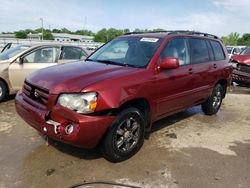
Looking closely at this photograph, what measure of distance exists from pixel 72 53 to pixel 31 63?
139 centimetres

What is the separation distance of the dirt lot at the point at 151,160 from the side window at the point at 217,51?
1.61 m

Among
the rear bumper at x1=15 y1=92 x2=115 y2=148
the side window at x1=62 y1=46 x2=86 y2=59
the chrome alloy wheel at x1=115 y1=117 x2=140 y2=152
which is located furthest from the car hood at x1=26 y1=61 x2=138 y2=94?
the side window at x1=62 y1=46 x2=86 y2=59

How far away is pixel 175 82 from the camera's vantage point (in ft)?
16.3

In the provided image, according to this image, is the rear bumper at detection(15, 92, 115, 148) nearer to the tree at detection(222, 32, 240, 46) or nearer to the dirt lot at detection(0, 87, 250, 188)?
the dirt lot at detection(0, 87, 250, 188)

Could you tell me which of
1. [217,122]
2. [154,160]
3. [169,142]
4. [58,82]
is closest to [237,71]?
[217,122]

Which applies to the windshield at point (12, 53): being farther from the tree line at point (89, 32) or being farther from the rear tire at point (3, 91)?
the tree line at point (89, 32)

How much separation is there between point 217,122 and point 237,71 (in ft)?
16.3

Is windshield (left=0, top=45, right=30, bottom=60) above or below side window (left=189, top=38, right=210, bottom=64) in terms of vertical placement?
below

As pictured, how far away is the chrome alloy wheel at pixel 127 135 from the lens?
4109 mm

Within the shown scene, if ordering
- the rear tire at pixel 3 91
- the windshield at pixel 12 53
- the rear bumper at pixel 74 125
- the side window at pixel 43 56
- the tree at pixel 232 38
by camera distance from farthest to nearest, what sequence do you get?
the tree at pixel 232 38 → the side window at pixel 43 56 → the windshield at pixel 12 53 → the rear tire at pixel 3 91 → the rear bumper at pixel 74 125

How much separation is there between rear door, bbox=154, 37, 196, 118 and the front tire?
1.87ft

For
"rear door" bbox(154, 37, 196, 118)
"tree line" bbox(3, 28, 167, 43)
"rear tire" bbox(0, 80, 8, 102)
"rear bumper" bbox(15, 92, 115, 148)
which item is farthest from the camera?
"tree line" bbox(3, 28, 167, 43)

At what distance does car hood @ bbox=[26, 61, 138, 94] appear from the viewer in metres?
3.76

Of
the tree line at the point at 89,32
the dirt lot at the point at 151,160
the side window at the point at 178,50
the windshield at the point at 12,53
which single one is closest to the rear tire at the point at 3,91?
the windshield at the point at 12,53
